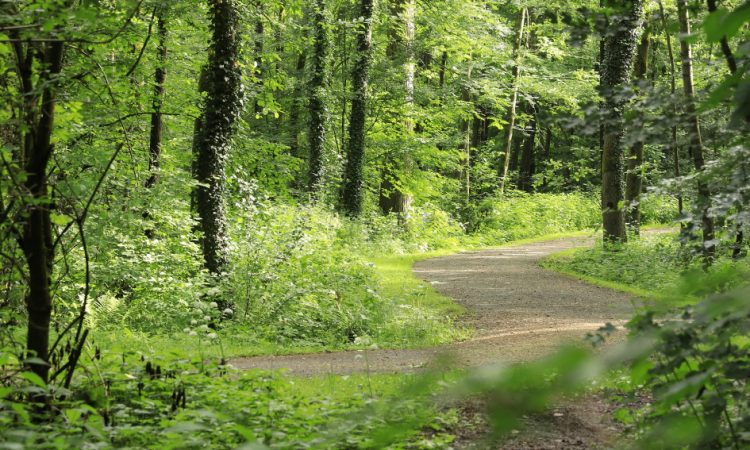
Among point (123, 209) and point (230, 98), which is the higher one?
point (230, 98)

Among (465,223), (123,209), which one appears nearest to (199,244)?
(123,209)

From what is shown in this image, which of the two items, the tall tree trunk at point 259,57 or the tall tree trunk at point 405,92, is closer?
the tall tree trunk at point 259,57

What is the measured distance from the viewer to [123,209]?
11602 millimetres

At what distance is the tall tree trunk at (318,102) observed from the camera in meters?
21.0

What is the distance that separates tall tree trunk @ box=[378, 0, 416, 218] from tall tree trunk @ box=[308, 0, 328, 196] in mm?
3371

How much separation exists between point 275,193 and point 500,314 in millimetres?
8311

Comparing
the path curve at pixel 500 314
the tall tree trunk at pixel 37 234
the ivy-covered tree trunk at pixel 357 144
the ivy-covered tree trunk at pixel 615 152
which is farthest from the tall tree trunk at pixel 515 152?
the tall tree trunk at pixel 37 234

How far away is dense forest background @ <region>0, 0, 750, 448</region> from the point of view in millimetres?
3682

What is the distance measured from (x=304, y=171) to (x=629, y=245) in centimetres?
1258

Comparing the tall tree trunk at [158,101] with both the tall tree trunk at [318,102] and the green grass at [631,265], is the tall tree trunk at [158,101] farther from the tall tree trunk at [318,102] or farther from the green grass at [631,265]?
the green grass at [631,265]

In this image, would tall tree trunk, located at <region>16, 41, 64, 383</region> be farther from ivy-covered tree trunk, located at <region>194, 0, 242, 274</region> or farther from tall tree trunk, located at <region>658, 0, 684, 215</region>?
ivy-covered tree trunk, located at <region>194, 0, 242, 274</region>

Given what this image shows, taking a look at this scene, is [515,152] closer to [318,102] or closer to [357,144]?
[357,144]

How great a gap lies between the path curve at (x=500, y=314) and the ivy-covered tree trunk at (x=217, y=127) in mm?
3847

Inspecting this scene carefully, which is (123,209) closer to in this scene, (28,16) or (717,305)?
(28,16)
